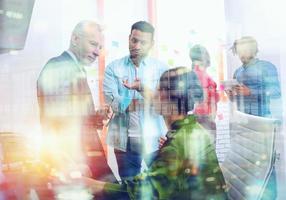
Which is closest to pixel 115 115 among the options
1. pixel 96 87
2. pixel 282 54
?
pixel 96 87

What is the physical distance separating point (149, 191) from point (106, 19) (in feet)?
2.90

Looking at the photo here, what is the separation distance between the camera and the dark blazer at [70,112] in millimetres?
2006

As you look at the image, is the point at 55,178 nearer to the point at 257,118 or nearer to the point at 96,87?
the point at 96,87

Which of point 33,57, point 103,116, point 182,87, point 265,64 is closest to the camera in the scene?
point 265,64

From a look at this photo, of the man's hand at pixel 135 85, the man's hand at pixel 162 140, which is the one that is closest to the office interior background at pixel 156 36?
the man's hand at pixel 135 85

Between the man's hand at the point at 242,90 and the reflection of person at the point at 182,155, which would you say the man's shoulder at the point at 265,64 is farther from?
the reflection of person at the point at 182,155

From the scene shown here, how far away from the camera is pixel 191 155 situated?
72.1 inches

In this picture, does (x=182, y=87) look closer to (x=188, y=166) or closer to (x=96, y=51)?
(x=188, y=166)

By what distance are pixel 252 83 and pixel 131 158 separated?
679mm

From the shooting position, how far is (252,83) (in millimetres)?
1752

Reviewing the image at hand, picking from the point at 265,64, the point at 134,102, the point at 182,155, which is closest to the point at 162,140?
the point at 182,155

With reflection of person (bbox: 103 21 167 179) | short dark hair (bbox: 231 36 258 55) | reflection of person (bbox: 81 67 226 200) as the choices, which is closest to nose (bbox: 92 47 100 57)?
reflection of person (bbox: 103 21 167 179)

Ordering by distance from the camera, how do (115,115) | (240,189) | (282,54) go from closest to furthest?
(282,54) → (240,189) → (115,115)

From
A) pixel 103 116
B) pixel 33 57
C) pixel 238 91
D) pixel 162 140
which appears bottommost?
pixel 162 140
